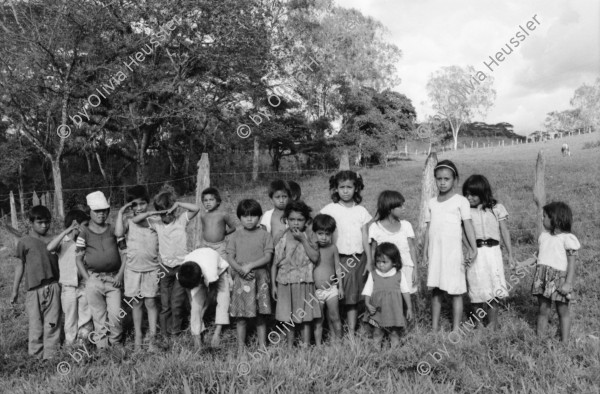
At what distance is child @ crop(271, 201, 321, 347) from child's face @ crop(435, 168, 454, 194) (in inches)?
49.5

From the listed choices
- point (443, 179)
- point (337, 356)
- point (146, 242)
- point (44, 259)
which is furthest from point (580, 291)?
point (44, 259)

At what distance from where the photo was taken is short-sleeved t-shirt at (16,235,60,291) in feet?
13.8

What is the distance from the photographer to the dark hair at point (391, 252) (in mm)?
3752

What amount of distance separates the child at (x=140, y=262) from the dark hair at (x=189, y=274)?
0.57m

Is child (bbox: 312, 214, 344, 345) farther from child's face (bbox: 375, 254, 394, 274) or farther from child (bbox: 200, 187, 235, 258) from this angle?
child (bbox: 200, 187, 235, 258)

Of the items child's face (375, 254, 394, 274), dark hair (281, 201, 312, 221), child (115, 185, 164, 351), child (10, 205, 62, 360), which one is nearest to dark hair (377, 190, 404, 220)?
child's face (375, 254, 394, 274)

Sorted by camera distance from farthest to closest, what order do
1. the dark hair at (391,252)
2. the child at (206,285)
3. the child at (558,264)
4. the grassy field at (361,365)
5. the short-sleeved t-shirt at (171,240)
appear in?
→ the short-sleeved t-shirt at (171,240) < the child at (206,285) < the dark hair at (391,252) < the child at (558,264) < the grassy field at (361,365)

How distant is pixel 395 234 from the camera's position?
3926 millimetres

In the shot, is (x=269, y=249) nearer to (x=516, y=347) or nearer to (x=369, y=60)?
(x=516, y=347)

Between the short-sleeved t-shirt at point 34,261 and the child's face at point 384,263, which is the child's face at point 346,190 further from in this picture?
the short-sleeved t-shirt at point 34,261

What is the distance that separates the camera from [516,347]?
3590 mm

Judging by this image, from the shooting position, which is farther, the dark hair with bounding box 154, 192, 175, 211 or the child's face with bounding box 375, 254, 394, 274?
the dark hair with bounding box 154, 192, 175, 211

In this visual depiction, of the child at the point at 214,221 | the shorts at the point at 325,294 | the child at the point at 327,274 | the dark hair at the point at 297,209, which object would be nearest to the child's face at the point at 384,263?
the child at the point at 327,274

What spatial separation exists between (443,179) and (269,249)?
1753 millimetres
